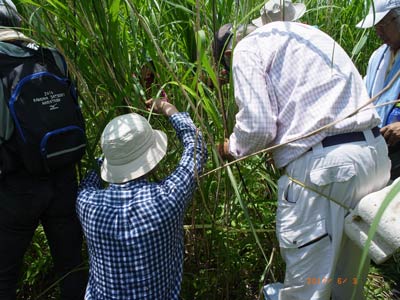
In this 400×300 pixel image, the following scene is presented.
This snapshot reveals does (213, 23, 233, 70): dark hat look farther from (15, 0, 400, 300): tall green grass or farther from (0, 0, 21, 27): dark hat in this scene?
(0, 0, 21, 27): dark hat

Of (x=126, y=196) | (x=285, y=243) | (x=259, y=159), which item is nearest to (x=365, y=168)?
(x=285, y=243)

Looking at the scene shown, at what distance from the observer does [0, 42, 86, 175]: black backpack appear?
51.0 inches

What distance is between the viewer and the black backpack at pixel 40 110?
4.25 feet

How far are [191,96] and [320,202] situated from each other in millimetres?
611

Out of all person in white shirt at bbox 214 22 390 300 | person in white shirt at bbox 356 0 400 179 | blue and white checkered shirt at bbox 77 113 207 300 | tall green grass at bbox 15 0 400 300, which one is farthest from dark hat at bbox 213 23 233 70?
person in white shirt at bbox 356 0 400 179

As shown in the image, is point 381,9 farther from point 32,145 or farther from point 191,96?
point 32,145

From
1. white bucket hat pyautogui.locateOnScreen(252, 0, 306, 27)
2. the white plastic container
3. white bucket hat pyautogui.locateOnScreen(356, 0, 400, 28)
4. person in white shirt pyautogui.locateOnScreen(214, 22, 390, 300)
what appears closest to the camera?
the white plastic container

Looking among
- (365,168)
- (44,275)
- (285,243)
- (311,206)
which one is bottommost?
(44,275)

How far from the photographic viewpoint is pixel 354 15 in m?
2.15

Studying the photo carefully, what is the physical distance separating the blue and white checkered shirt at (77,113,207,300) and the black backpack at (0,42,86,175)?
206 mm

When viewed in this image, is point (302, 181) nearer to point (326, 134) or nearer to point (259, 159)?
point (326, 134)

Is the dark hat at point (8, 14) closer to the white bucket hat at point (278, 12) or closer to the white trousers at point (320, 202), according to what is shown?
the white bucket hat at point (278, 12)

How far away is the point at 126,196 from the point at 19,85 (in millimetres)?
496

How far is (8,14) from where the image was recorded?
135 cm
